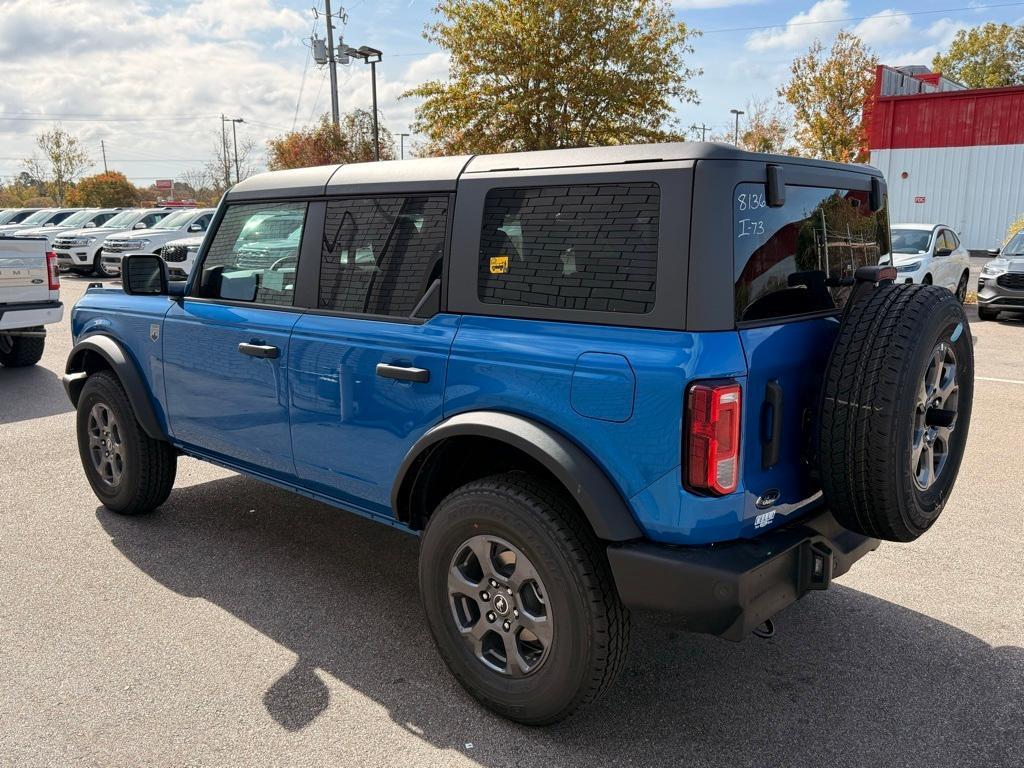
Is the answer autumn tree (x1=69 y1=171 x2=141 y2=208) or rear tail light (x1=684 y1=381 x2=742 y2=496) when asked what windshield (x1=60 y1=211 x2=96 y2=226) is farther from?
autumn tree (x1=69 y1=171 x2=141 y2=208)

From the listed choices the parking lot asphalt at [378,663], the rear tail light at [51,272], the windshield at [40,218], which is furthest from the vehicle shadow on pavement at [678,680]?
the windshield at [40,218]

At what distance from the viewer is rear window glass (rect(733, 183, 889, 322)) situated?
8.54 feet

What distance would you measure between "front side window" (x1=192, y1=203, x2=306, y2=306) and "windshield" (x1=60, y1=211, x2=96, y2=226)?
25.2 m

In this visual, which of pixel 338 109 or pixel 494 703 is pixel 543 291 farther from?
pixel 338 109

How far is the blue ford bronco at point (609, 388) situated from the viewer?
252 cm

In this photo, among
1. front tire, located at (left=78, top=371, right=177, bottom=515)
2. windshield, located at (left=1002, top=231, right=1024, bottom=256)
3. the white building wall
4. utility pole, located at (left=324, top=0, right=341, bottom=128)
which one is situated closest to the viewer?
front tire, located at (left=78, top=371, right=177, bottom=515)

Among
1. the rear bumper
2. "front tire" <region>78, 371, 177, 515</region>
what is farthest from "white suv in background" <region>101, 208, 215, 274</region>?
"front tire" <region>78, 371, 177, 515</region>

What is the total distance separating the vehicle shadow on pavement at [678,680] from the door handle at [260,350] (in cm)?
111

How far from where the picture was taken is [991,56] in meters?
63.6

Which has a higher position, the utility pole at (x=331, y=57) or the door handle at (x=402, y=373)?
the utility pole at (x=331, y=57)

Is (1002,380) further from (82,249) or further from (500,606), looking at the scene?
(82,249)

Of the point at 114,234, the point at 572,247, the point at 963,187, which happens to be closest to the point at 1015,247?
the point at 572,247

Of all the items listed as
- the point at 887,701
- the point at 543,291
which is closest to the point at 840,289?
the point at 543,291

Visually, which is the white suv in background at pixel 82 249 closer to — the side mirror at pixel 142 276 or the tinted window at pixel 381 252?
the side mirror at pixel 142 276
